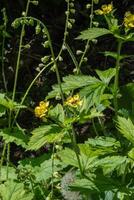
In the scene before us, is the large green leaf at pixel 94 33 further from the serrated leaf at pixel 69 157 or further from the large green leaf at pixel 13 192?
the large green leaf at pixel 13 192

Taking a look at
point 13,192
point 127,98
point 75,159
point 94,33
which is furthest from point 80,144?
point 127,98

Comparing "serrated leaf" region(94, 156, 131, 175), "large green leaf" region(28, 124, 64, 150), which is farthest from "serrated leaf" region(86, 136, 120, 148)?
"large green leaf" region(28, 124, 64, 150)

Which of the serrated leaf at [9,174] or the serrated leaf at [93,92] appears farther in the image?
the serrated leaf at [9,174]

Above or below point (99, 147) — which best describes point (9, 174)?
below

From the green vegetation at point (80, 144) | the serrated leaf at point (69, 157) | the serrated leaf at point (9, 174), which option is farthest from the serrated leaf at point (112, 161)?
the serrated leaf at point (9, 174)

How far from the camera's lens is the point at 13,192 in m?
2.39

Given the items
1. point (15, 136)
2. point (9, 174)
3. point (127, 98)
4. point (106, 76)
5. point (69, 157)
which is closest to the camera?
point (69, 157)

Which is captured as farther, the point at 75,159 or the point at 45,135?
the point at 75,159

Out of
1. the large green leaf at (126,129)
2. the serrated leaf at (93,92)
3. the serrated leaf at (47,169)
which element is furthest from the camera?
the serrated leaf at (47,169)

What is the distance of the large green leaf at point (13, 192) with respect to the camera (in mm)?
2352

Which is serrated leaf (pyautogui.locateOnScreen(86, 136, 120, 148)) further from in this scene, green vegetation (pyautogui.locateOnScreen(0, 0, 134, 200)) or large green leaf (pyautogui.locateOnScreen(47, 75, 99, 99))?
large green leaf (pyautogui.locateOnScreen(47, 75, 99, 99))

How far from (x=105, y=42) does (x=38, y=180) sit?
2005 mm

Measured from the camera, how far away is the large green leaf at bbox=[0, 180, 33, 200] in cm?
235

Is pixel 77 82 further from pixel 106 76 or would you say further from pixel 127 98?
pixel 127 98
